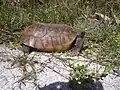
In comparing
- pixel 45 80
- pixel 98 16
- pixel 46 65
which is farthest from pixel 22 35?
pixel 98 16

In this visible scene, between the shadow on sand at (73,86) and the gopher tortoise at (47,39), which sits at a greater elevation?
the gopher tortoise at (47,39)

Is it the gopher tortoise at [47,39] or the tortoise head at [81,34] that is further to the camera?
the tortoise head at [81,34]

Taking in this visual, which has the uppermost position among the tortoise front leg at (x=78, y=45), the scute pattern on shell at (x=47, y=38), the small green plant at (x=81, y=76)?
the scute pattern on shell at (x=47, y=38)

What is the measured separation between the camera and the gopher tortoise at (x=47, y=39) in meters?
3.21

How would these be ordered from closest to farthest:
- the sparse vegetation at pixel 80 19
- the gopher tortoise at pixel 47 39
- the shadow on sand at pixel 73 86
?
the shadow on sand at pixel 73 86
the gopher tortoise at pixel 47 39
the sparse vegetation at pixel 80 19

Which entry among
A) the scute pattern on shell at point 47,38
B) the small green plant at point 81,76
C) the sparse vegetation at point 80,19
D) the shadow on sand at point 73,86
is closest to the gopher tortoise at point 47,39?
the scute pattern on shell at point 47,38

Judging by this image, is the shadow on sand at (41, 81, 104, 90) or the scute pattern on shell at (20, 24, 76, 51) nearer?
the shadow on sand at (41, 81, 104, 90)

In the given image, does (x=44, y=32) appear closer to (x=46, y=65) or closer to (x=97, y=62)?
(x=46, y=65)

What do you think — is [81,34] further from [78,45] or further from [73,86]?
[73,86]

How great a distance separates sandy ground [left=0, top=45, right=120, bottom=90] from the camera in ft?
8.99

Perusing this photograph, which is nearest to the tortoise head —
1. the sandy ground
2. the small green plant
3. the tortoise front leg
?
the tortoise front leg

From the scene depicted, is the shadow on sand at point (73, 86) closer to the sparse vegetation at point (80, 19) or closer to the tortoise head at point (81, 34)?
the sparse vegetation at point (80, 19)

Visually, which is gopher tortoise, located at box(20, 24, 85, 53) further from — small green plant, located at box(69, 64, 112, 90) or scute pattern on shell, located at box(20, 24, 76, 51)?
small green plant, located at box(69, 64, 112, 90)

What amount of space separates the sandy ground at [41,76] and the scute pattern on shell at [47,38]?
0.12 meters
